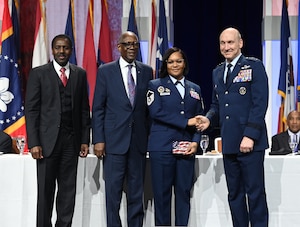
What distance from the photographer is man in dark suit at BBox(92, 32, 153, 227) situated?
14.3ft

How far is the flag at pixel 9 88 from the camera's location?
7.29m

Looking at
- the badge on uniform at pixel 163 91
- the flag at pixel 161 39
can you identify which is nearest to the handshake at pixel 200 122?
the badge on uniform at pixel 163 91

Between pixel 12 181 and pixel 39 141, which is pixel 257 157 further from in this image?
pixel 12 181

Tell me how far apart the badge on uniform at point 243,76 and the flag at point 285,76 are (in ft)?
11.3

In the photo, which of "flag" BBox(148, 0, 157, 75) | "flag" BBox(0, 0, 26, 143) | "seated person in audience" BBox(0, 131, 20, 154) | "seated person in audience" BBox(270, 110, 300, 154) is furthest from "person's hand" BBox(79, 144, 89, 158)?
"flag" BBox(148, 0, 157, 75)

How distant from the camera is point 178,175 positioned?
4391 millimetres

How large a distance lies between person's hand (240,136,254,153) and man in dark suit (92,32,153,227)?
29.4 inches

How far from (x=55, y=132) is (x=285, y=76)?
4.05m

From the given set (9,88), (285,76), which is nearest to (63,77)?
(9,88)

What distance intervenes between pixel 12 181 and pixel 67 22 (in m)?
3.34

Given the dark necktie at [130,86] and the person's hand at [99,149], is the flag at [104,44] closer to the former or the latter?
the dark necktie at [130,86]

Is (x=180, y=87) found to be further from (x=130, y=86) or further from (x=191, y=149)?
(x=191, y=149)

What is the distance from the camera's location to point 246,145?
13.4ft

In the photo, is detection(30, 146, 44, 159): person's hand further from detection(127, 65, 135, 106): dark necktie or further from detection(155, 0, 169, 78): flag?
detection(155, 0, 169, 78): flag
